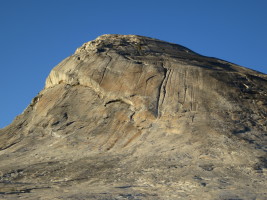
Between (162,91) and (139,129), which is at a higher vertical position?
(162,91)

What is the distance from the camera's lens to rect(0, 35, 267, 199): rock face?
15.7 metres

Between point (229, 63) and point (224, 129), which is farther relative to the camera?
point (229, 63)

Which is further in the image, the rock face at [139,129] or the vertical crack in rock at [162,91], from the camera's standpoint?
the vertical crack in rock at [162,91]

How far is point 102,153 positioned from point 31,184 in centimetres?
318

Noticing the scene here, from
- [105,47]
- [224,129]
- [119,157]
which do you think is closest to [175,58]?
[105,47]

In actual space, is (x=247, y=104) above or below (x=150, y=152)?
above

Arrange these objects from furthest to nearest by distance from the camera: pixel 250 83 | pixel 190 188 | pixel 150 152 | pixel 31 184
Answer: pixel 250 83, pixel 150 152, pixel 31 184, pixel 190 188

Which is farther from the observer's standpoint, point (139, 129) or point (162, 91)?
point (162, 91)

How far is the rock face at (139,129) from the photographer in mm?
15695

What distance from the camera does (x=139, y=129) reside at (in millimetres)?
19797

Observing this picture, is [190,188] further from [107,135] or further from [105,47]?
[105,47]

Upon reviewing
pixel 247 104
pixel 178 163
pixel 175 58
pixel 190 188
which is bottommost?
pixel 190 188

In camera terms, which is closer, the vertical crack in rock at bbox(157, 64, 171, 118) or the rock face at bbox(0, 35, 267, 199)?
the rock face at bbox(0, 35, 267, 199)

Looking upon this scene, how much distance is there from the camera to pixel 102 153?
18.9 metres
